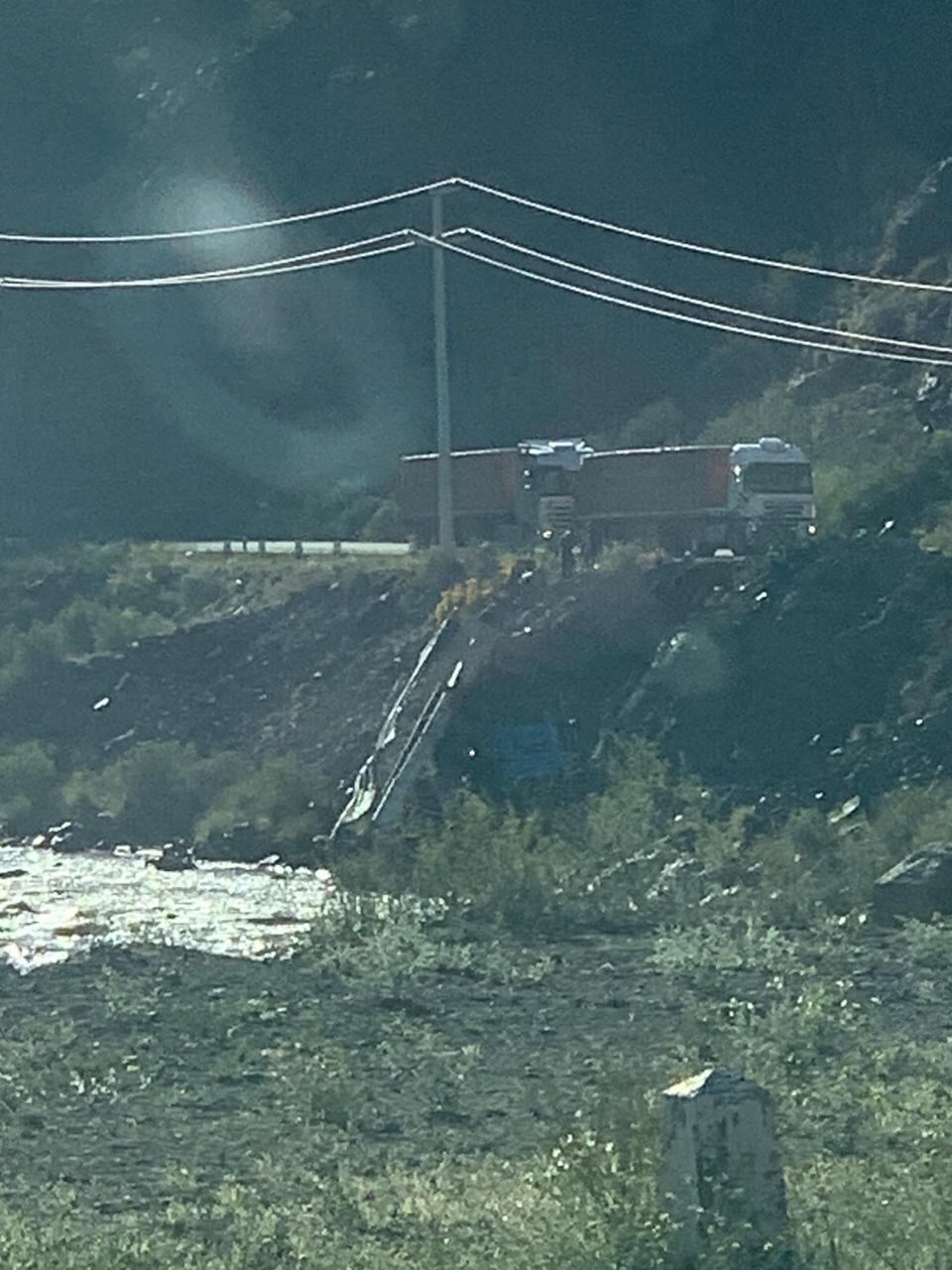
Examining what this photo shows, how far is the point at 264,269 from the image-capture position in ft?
219

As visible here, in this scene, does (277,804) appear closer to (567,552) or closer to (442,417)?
(567,552)

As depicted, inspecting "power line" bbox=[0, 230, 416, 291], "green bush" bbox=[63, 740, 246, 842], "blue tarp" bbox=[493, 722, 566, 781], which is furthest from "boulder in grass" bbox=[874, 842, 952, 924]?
"power line" bbox=[0, 230, 416, 291]

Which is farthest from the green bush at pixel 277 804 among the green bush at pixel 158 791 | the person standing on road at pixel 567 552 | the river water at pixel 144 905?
the person standing on road at pixel 567 552

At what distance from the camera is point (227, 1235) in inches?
583

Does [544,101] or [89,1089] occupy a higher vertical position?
[544,101]

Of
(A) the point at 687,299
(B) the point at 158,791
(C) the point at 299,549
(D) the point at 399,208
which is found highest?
(D) the point at 399,208

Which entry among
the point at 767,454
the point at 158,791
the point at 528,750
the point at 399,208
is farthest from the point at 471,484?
the point at 399,208

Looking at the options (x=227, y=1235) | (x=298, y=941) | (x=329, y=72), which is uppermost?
(x=329, y=72)

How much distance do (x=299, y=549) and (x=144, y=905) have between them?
81.4ft

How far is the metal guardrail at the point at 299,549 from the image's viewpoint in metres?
62.3

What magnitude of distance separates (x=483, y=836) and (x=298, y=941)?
390 cm

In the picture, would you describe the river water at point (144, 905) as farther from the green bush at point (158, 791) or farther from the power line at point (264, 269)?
the power line at point (264, 269)

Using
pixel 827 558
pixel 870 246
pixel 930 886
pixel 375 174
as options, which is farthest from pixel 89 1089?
pixel 375 174

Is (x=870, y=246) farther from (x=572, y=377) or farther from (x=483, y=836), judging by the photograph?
(x=483, y=836)
